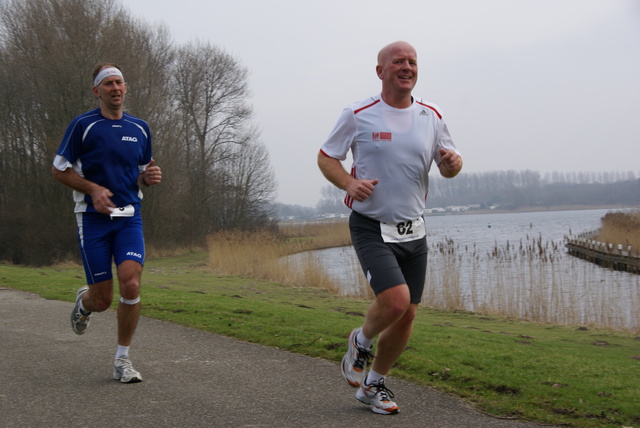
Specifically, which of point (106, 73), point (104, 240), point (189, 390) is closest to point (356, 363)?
point (189, 390)

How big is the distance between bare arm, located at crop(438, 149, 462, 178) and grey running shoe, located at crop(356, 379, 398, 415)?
4.78 ft

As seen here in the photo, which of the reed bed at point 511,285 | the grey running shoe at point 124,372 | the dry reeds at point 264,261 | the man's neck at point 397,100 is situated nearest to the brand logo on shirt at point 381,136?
A: the man's neck at point 397,100

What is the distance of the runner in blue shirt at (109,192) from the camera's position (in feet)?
16.8

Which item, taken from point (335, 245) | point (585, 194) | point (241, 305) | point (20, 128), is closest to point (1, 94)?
point (20, 128)

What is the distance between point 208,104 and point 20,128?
20.0 meters

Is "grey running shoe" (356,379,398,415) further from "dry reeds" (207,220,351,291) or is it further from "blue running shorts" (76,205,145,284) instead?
"dry reeds" (207,220,351,291)

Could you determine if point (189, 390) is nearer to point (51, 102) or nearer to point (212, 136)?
point (51, 102)

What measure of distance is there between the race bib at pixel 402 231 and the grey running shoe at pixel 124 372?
2.22m

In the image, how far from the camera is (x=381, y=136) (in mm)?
4340

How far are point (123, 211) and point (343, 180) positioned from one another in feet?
6.16

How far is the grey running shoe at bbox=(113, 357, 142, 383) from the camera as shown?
16.8 feet

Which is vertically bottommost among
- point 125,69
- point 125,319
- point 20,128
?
point 125,319

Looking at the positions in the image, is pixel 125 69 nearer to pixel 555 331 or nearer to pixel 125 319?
pixel 555 331

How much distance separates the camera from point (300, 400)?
468 centimetres
